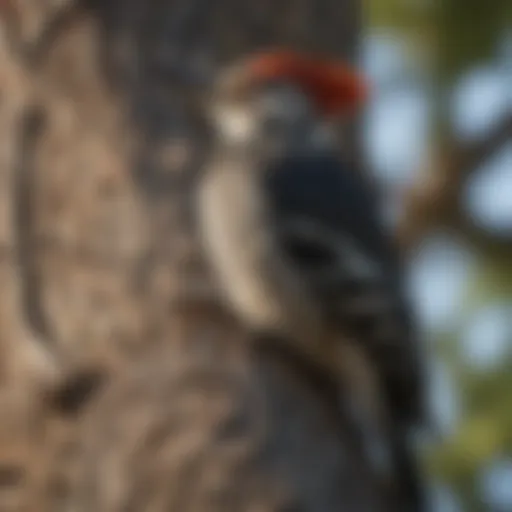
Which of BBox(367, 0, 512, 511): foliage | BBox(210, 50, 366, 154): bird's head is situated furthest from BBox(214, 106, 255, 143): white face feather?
BBox(367, 0, 512, 511): foliage

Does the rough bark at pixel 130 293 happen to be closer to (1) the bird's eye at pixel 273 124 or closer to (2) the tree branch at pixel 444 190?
(1) the bird's eye at pixel 273 124

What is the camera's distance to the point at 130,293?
1.84 meters

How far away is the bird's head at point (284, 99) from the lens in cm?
206

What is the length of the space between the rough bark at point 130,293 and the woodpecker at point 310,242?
0.14 feet

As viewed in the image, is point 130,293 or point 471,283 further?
point 471,283

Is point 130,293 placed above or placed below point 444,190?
below

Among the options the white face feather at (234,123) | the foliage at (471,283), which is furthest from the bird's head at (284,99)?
the foliage at (471,283)

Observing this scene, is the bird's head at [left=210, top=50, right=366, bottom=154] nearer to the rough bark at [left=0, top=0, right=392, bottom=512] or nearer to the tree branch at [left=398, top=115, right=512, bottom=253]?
the rough bark at [left=0, top=0, right=392, bottom=512]

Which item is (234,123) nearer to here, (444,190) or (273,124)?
(273,124)

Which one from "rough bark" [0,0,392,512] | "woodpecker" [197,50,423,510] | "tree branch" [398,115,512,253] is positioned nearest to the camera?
"rough bark" [0,0,392,512]

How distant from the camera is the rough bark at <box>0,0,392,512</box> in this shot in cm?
170

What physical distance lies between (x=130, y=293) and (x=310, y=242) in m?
0.22

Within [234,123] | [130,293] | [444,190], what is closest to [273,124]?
[234,123]

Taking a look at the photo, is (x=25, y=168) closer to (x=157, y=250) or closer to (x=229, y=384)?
(x=157, y=250)
